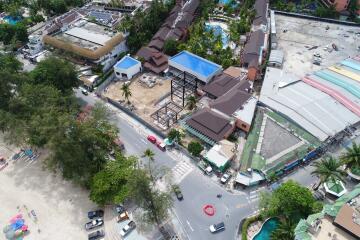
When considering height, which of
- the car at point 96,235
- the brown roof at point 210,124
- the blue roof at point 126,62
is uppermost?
the brown roof at point 210,124

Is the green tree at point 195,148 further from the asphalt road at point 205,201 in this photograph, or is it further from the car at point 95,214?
the car at point 95,214

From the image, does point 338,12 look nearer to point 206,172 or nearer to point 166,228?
point 206,172

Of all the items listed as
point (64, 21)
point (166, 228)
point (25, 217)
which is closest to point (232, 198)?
point (166, 228)

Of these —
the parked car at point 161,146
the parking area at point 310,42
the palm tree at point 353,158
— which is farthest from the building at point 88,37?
the palm tree at point 353,158

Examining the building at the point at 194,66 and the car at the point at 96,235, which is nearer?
the car at the point at 96,235

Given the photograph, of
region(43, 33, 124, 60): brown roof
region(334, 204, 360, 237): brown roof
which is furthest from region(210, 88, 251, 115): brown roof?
region(43, 33, 124, 60): brown roof

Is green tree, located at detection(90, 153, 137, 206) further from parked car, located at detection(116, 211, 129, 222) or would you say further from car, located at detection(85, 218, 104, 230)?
car, located at detection(85, 218, 104, 230)
